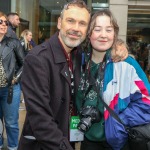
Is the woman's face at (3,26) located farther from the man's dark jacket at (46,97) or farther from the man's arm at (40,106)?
the man's arm at (40,106)

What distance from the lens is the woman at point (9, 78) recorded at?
191 inches

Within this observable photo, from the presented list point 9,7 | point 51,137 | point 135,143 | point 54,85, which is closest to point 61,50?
point 54,85

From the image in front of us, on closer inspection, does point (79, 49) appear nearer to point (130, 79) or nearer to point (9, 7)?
point (130, 79)

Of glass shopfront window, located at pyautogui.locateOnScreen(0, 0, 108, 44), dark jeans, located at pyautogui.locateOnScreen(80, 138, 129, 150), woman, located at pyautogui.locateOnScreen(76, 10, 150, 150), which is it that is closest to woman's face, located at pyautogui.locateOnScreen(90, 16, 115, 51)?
woman, located at pyautogui.locateOnScreen(76, 10, 150, 150)

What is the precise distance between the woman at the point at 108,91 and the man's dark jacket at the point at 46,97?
28 centimetres

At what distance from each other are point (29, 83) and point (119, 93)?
74 centimetres

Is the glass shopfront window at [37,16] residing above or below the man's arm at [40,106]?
above

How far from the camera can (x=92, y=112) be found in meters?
2.76

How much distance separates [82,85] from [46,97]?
0.48 meters

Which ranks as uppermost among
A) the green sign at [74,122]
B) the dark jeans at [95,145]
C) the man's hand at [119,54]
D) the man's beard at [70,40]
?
the man's beard at [70,40]

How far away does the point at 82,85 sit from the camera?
110 inches

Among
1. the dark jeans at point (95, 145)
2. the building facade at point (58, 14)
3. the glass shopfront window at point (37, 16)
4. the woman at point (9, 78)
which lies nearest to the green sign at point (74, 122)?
the dark jeans at point (95, 145)

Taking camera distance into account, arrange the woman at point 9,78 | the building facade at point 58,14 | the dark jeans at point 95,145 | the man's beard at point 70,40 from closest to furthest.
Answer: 1. the man's beard at point 70,40
2. the dark jeans at point 95,145
3. the woman at point 9,78
4. the building facade at point 58,14

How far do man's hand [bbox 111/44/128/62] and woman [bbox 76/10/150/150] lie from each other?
0.10 ft
